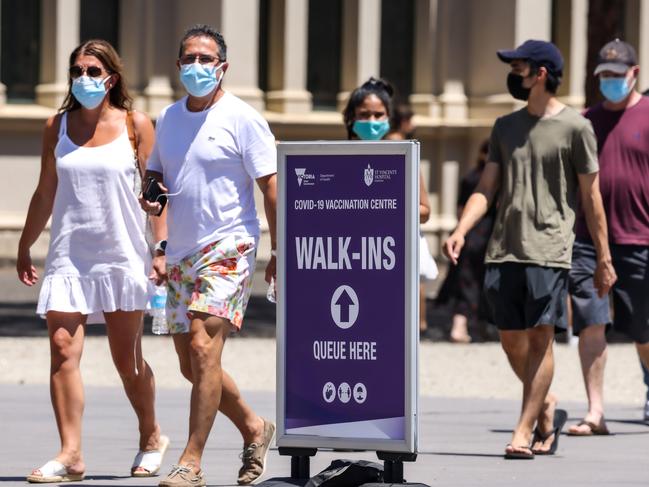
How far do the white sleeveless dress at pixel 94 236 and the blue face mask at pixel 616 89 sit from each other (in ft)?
10.1

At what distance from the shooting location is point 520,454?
Result: 9.17 meters

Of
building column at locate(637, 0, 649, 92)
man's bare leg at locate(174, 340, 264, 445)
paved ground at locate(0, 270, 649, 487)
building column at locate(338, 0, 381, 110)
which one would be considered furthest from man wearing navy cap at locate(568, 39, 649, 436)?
building column at locate(637, 0, 649, 92)

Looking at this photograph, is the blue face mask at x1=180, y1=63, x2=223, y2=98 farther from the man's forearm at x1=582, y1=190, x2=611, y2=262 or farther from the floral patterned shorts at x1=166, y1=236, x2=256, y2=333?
the man's forearm at x1=582, y1=190, x2=611, y2=262

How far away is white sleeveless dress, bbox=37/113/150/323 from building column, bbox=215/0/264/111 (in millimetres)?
17427

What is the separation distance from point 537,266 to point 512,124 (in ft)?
2.18

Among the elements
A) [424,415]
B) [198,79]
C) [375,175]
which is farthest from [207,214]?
[424,415]

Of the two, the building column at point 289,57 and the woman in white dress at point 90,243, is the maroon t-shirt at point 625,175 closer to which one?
the woman in white dress at point 90,243

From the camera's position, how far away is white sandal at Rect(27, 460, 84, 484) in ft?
26.6

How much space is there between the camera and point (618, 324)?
10.7 m

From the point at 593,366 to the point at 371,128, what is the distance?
6.28 feet

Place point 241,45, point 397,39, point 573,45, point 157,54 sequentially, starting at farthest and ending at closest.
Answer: point 573,45
point 397,39
point 157,54
point 241,45

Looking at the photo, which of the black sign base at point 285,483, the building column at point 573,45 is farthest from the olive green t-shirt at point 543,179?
the building column at point 573,45

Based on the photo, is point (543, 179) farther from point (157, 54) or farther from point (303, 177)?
point (157, 54)

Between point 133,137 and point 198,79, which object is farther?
point 133,137
